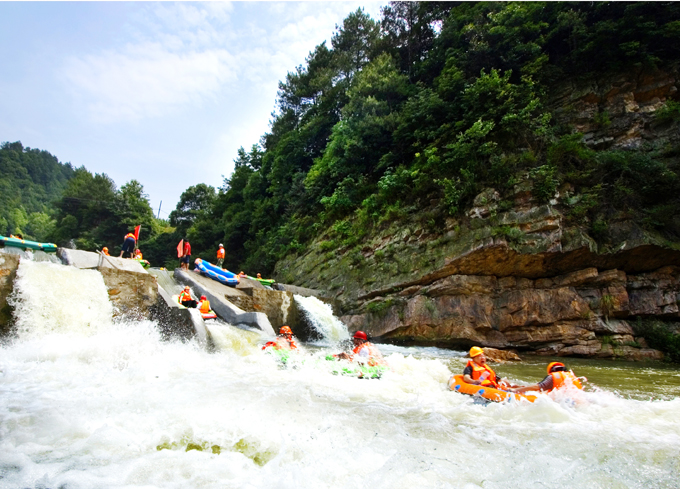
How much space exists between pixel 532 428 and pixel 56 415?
199 inches

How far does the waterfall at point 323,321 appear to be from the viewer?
1419 centimetres

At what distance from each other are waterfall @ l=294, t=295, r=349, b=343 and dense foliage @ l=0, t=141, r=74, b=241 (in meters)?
70.9

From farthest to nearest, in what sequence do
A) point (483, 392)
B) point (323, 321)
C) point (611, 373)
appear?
point (323, 321), point (611, 373), point (483, 392)

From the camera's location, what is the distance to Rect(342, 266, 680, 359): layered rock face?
1265cm

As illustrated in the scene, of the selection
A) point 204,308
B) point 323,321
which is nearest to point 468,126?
point 323,321

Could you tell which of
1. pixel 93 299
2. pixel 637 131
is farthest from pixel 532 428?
pixel 637 131

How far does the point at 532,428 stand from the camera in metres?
4.38

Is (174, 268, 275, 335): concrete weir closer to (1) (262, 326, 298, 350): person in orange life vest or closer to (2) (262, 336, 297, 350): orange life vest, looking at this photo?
(1) (262, 326, 298, 350): person in orange life vest

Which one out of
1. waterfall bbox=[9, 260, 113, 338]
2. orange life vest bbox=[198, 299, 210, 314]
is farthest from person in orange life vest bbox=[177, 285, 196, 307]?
waterfall bbox=[9, 260, 113, 338]

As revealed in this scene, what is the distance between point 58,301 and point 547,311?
46.4ft

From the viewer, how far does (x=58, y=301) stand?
8.68 meters

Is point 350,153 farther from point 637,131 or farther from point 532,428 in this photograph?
point 532,428

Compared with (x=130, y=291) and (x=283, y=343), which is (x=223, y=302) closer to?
Result: (x=130, y=291)

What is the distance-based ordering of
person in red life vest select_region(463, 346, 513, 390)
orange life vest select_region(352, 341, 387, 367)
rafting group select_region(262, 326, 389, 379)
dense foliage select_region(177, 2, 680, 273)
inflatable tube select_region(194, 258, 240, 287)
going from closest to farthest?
person in red life vest select_region(463, 346, 513, 390) < rafting group select_region(262, 326, 389, 379) < orange life vest select_region(352, 341, 387, 367) < dense foliage select_region(177, 2, 680, 273) < inflatable tube select_region(194, 258, 240, 287)
